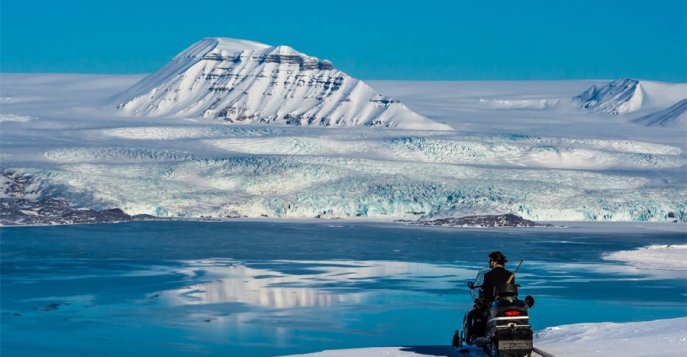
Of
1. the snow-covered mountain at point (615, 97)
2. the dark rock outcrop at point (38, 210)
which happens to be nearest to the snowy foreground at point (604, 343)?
the dark rock outcrop at point (38, 210)

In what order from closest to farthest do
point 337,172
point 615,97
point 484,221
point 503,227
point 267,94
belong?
1. point 503,227
2. point 484,221
3. point 337,172
4. point 267,94
5. point 615,97

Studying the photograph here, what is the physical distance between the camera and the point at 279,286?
30.8 metres

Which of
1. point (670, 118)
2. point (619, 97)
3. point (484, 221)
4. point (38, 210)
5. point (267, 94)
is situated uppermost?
point (619, 97)

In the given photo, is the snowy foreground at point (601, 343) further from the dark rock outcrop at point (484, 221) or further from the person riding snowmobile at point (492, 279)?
the dark rock outcrop at point (484, 221)

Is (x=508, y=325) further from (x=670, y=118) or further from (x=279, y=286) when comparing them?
(x=670, y=118)

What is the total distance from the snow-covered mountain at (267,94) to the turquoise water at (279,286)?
58.7 metres

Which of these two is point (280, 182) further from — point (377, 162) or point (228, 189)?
point (377, 162)

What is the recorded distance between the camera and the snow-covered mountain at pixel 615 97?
6516 inches

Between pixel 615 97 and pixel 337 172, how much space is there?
11563 cm

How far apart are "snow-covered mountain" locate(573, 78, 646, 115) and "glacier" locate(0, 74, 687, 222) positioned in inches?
2500

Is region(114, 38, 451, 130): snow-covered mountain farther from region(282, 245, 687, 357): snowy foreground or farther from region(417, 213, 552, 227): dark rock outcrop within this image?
region(282, 245, 687, 357): snowy foreground

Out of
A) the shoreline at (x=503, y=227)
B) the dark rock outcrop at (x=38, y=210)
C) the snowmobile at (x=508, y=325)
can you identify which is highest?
the dark rock outcrop at (x=38, y=210)

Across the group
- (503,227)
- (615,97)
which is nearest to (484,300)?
(503,227)

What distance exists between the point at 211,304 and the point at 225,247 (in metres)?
17.2
